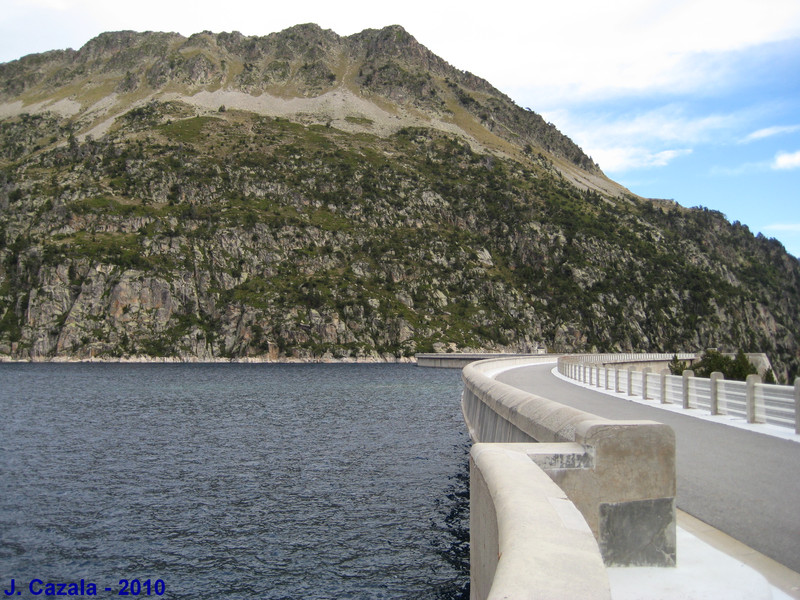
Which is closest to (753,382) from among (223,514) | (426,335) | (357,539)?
(357,539)

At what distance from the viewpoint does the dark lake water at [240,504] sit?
14.7m

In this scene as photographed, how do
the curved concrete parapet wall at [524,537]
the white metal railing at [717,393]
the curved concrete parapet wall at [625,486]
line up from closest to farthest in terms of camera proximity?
1. the curved concrete parapet wall at [524,537]
2. the curved concrete parapet wall at [625,486]
3. the white metal railing at [717,393]

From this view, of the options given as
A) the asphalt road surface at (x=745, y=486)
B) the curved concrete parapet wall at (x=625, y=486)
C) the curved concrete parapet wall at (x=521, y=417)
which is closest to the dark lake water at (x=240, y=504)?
the curved concrete parapet wall at (x=521, y=417)

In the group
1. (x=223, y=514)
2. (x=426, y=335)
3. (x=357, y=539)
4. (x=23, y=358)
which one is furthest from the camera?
(x=426, y=335)

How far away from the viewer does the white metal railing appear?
55.2 ft

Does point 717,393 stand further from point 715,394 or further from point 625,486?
point 625,486

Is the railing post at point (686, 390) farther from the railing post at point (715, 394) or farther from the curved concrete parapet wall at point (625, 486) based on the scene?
the curved concrete parapet wall at point (625, 486)

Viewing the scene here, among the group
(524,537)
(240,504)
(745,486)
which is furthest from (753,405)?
(524,537)

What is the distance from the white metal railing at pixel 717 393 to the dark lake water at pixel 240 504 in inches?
334

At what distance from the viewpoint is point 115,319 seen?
140 meters

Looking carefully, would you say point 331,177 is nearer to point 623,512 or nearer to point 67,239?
point 67,239

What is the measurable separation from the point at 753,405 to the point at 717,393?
9.10 ft

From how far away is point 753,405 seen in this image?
706 inches

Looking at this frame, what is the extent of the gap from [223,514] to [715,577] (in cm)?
1578
